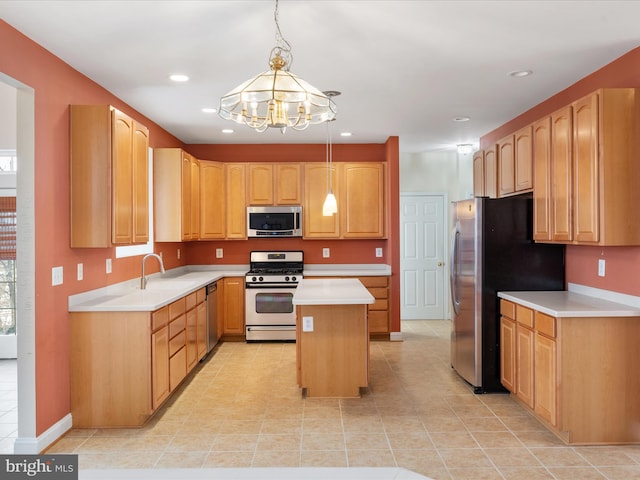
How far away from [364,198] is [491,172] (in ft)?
6.10

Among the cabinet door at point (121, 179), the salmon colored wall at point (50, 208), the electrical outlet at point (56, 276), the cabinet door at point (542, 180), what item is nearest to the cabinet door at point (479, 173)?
the cabinet door at point (542, 180)

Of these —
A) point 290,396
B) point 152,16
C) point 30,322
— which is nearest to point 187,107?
point 152,16

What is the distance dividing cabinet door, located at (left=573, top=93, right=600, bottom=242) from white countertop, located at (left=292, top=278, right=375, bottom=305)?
63.7 inches

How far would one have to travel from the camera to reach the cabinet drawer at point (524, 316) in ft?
12.0

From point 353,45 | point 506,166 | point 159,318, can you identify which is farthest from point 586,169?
point 159,318

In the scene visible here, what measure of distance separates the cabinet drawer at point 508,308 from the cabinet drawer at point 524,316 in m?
0.08

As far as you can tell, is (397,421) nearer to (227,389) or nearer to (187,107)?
(227,389)

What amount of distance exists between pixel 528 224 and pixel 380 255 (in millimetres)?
2817

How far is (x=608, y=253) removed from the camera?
146 inches

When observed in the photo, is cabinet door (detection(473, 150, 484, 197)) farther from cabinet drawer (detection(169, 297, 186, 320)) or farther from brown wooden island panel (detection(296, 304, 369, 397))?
cabinet drawer (detection(169, 297, 186, 320))

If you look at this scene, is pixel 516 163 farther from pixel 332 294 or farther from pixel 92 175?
pixel 92 175

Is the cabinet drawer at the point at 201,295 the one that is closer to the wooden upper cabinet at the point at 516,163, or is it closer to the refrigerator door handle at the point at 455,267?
the refrigerator door handle at the point at 455,267

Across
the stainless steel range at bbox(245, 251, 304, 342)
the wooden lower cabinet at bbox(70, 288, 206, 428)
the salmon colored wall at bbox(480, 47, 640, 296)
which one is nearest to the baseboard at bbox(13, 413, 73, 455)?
the wooden lower cabinet at bbox(70, 288, 206, 428)

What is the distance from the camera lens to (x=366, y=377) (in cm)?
417
